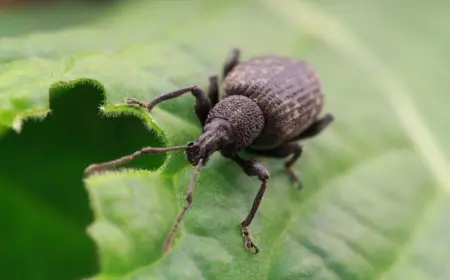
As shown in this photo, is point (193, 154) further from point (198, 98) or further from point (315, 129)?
point (315, 129)

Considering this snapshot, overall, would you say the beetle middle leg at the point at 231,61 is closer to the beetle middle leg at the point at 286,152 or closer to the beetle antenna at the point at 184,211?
the beetle middle leg at the point at 286,152

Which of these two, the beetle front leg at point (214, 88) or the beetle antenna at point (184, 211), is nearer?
the beetle antenna at point (184, 211)

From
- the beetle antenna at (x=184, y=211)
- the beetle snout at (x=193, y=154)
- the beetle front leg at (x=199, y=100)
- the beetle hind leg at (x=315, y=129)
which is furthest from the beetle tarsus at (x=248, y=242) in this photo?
the beetle hind leg at (x=315, y=129)

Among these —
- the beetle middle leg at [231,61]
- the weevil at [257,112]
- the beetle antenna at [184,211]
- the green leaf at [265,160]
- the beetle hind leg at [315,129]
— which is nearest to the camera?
the beetle antenna at [184,211]

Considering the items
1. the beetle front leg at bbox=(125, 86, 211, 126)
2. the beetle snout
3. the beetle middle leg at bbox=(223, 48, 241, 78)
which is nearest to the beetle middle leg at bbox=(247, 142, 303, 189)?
the beetle front leg at bbox=(125, 86, 211, 126)

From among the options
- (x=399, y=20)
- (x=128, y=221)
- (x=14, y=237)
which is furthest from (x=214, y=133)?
(x=399, y=20)

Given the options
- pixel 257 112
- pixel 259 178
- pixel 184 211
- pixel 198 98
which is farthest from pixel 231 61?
pixel 184 211
